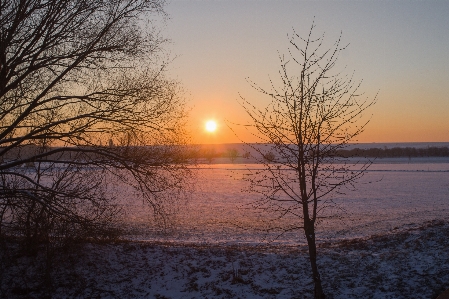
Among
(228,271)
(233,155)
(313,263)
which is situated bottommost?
(228,271)

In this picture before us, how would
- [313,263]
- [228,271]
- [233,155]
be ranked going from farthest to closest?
1. [233,155]
2. [228,271]
3. [313,263]

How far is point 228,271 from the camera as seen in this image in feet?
31.6

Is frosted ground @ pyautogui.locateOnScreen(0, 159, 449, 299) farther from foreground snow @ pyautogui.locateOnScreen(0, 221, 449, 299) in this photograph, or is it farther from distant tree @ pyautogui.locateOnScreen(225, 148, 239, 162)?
Answer: distant tree @ pyautogui.locateOnScreen(225, 148, 239, 162)

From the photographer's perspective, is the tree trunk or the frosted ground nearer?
the tree trunk

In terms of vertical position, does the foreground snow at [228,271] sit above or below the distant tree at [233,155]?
below

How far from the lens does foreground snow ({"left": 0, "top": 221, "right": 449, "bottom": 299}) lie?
841 cm

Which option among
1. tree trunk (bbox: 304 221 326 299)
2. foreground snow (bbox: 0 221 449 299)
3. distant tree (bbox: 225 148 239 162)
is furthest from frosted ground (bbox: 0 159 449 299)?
distant tree (bbox: 225 148 239 162)

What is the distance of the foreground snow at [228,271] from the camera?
841 cm

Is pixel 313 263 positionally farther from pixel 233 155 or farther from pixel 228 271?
pixel 233 155

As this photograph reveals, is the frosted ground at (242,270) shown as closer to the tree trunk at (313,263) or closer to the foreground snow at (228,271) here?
the foreground snow at (228,271)

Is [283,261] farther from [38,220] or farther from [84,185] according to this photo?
[38,220]

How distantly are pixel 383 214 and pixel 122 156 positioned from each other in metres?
17.0

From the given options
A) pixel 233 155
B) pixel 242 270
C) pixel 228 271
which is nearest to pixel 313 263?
pixel 242 270

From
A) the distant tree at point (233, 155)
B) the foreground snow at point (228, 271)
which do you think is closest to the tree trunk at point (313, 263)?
the foreground snow at point (228, 271)
